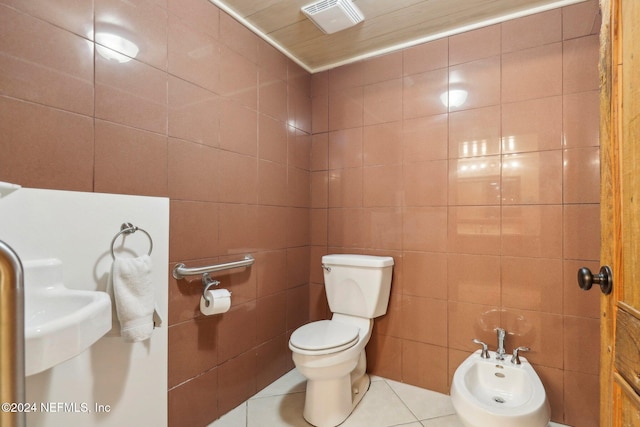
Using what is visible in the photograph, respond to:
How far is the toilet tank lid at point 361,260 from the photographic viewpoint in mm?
1953

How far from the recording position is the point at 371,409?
1786 millimetres

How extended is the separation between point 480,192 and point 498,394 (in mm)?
1069

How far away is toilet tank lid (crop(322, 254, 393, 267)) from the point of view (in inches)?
76.9

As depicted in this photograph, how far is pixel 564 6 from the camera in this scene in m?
1.69

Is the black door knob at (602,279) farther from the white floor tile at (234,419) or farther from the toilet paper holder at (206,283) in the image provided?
the white floor tile at (234,419)

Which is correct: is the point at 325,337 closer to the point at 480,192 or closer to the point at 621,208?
the point at 480,192

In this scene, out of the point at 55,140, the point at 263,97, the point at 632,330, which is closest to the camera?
the point at 632,330

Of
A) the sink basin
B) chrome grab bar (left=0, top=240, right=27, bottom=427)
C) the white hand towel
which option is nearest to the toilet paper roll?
the white hand towel

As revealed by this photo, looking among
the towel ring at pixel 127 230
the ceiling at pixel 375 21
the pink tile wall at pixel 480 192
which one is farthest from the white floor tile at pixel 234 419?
the ceiling at pixel 375 21

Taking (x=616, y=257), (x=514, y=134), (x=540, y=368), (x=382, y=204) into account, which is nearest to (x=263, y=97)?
(x=382, y=204)

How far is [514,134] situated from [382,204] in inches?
33.7

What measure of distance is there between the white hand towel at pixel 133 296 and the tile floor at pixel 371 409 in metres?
0.79

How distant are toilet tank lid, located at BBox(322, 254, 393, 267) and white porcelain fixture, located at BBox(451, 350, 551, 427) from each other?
2.22ft

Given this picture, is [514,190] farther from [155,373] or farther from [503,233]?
[155,373]
